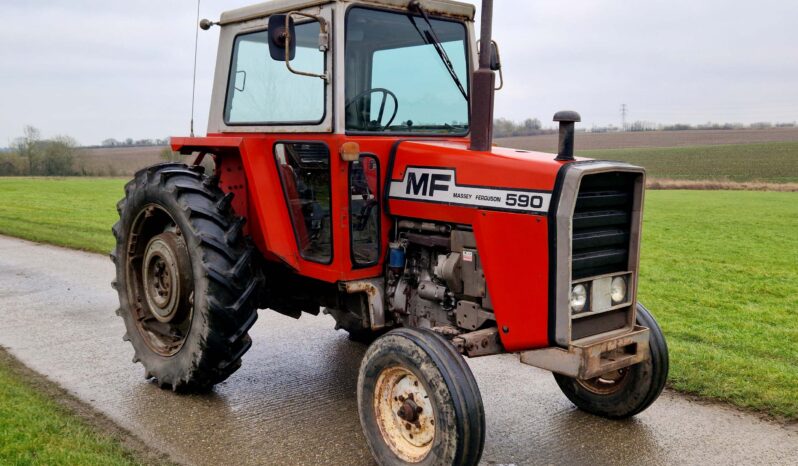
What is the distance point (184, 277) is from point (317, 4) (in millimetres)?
2120

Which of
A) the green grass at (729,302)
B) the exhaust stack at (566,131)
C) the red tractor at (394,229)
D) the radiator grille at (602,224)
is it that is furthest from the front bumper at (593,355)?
the green grass at (729,302)

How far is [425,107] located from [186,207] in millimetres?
1704

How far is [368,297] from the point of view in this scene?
4.42m

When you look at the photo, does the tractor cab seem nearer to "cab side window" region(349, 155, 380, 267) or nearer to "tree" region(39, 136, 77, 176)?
"cab side window" region(349, 155, 380, 267)

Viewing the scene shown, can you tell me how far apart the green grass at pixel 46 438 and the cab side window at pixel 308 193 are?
1.64 m

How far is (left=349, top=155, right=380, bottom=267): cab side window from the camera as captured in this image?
4.27m

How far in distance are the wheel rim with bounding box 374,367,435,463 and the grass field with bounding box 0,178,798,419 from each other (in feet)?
7.78

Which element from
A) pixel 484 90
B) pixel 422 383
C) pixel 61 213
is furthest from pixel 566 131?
pixel 61 213

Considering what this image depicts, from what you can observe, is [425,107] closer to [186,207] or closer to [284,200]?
[284,200]

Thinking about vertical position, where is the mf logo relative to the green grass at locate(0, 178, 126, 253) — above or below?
above

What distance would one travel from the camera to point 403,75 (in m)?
4.57

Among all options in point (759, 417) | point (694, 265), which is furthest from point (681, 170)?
point (759, 417)

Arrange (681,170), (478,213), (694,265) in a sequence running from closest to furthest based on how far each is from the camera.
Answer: (478,213)
(694,265)
(681,170)

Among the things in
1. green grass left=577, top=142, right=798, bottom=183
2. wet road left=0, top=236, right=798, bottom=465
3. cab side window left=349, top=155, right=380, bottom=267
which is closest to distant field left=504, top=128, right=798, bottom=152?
green grass left=577, top=142, right=798, bottom=183
